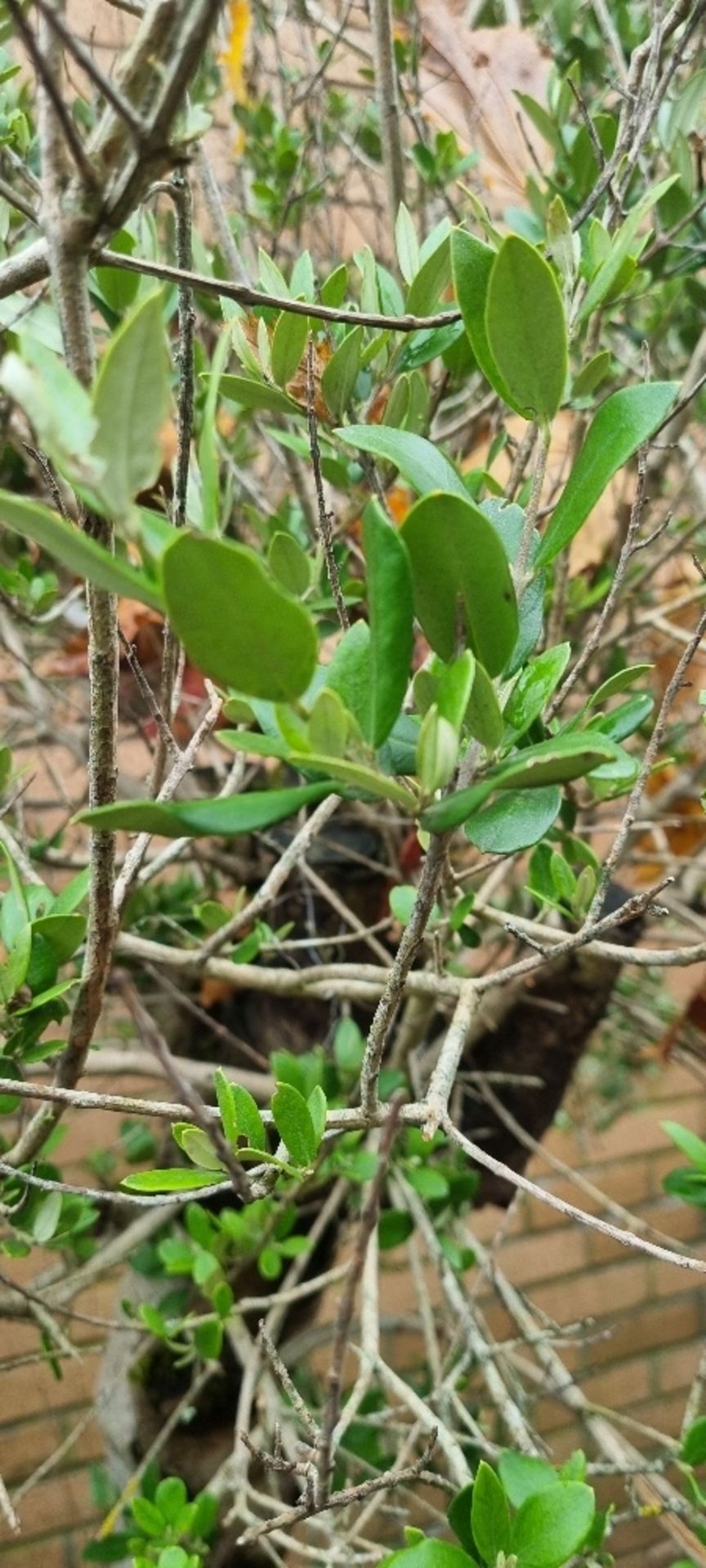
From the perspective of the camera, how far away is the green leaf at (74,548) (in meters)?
0.20

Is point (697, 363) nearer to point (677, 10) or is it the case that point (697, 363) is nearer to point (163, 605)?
point (677, 10)

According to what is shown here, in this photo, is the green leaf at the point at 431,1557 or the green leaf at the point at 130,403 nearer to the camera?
the green leaf at the point at 130,403

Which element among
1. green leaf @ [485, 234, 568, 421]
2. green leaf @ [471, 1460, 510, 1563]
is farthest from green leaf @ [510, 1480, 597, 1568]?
green leaf @ [485, 234, 568, 421]

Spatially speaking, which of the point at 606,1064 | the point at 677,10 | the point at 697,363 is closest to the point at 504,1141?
the point at 606,1064

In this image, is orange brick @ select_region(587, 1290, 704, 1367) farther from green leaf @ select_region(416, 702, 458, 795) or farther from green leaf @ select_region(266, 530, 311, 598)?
green leaf @ select_region(416, 702, 458, 795)

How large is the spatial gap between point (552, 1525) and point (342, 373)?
0.50m

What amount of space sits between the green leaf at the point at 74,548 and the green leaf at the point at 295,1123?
0.22m

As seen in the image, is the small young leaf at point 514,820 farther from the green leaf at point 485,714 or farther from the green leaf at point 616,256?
the green leaf at point 616,256

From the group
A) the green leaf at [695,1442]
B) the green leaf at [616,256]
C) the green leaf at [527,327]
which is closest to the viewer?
the green leaf at [527,327]

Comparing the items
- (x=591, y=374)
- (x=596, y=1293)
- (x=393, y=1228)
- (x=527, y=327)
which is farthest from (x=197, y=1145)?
(x=596, y=1293)

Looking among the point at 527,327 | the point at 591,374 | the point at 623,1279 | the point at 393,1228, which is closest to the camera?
the point at 527,327

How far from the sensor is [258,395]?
1.52 ft

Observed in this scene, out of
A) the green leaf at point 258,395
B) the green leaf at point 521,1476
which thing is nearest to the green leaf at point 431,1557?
the green leaf at point 521,1476

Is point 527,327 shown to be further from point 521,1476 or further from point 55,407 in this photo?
point 521,1476
